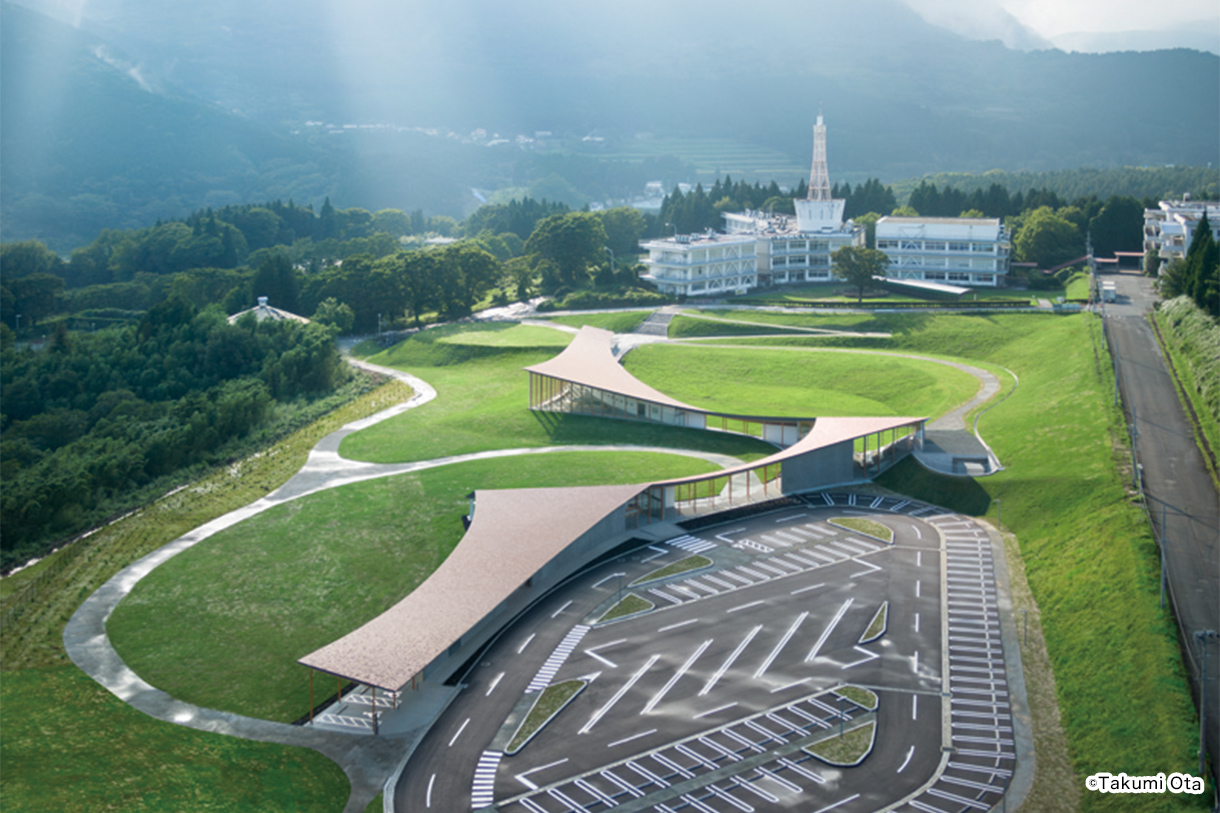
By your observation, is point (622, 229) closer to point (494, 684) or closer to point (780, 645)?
point (780, 645)

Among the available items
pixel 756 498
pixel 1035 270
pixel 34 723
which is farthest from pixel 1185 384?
pixel 34 723

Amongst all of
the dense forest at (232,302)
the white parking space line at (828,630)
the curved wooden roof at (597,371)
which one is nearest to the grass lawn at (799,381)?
the curved wooden roof at (597,371)

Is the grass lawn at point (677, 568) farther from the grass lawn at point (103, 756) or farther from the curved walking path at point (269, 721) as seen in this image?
the grass lawn at point (103, 756)

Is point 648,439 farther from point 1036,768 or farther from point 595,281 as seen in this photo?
point 595,281

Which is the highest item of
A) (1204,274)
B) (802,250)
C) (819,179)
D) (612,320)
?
(819,179)

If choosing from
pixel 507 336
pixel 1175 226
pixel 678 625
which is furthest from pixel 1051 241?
pixel 678 625

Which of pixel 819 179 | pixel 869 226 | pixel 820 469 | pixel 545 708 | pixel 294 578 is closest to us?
pixel 545 708

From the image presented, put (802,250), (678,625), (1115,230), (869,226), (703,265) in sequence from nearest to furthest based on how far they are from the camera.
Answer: (678,625) → (703,265) → (1115,230) → (802,250) → (869,226)
